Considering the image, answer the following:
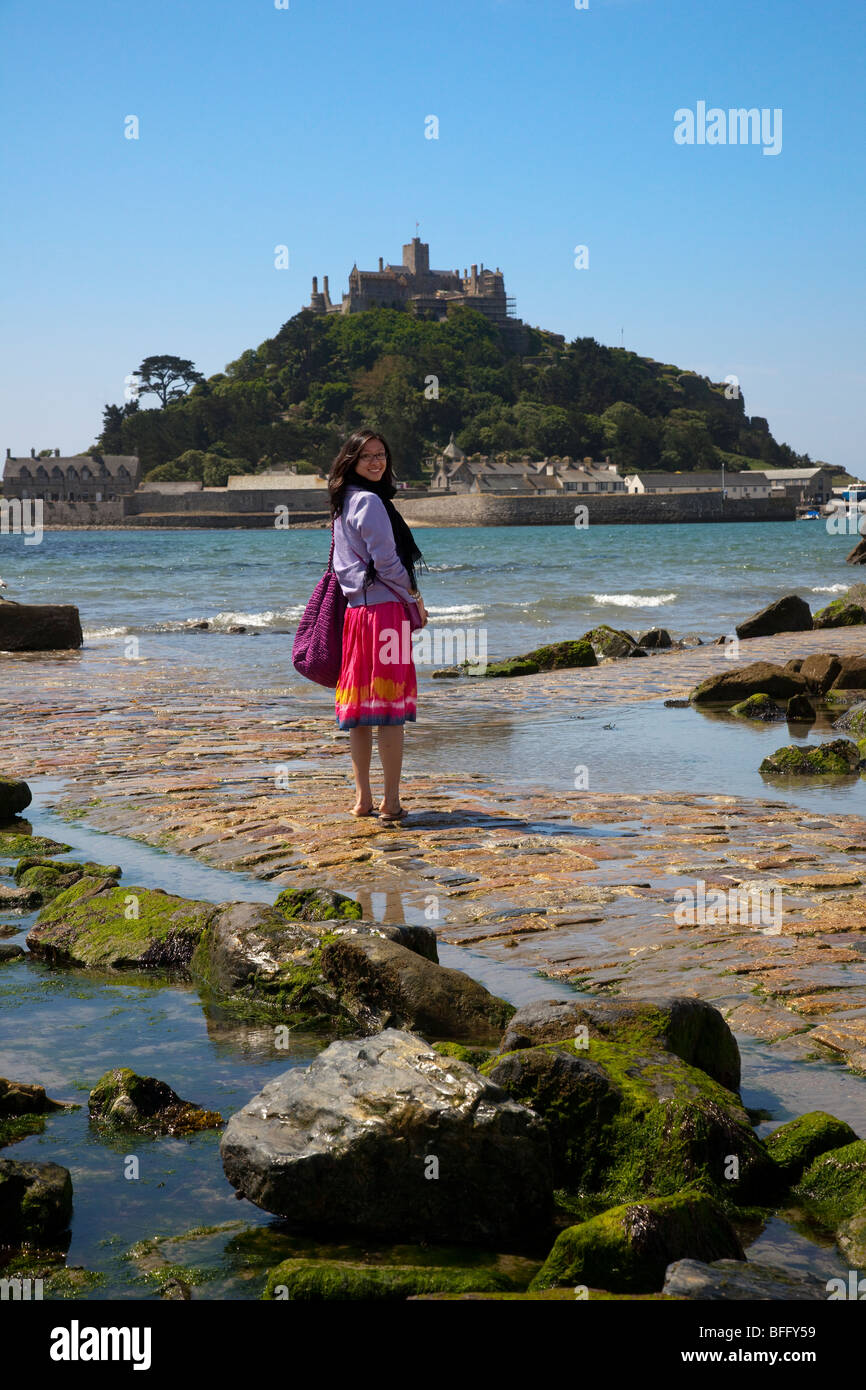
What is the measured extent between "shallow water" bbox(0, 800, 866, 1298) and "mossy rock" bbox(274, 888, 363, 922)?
39 cm

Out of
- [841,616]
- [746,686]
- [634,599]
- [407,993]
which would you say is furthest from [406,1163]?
[634,599]

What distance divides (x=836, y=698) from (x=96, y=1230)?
10.3 meters

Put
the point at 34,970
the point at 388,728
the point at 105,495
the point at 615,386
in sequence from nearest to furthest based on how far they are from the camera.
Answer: the point at 34,970, the point at 388,728, the point at 105,495, the point at 615,386

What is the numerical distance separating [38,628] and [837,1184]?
1694cm

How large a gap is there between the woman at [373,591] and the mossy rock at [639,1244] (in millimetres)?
4194

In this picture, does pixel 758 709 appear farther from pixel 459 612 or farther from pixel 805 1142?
pixel 459 612

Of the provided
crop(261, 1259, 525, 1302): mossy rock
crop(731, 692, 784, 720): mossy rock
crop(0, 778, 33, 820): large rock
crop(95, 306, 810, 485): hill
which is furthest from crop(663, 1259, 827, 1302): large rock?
crop(95, 306, 810, 485): hill

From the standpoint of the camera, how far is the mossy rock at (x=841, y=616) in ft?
64.4

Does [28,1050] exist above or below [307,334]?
below

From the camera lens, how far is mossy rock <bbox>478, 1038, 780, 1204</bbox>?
3.26 metres

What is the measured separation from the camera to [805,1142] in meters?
3.33

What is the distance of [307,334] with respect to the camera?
179500 mm

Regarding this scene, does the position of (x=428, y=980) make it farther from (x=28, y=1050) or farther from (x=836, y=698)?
(x=836, y=698)
